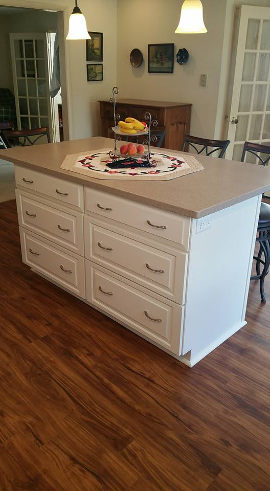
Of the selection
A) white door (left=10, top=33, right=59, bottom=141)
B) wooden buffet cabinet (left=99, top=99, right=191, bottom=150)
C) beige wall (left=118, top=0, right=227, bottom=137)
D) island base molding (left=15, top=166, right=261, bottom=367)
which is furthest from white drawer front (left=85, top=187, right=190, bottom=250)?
white door (left=10, top=33, right=59, bottom=141)

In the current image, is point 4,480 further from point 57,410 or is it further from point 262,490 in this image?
point 262,490

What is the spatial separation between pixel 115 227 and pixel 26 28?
6.57 m

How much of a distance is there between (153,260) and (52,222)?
2.82 ft

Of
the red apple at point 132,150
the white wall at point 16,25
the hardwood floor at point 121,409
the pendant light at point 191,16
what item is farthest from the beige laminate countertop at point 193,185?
the white wall at point 16,25

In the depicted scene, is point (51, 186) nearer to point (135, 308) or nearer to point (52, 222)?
point (52, 222)

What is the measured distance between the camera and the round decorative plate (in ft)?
16.3

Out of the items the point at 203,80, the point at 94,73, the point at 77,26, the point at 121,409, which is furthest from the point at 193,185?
the point at 94,73

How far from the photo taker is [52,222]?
97.6 inches

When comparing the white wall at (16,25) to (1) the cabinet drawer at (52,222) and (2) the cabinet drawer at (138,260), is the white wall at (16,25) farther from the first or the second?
(2) the cabinet drawer at (138,260)

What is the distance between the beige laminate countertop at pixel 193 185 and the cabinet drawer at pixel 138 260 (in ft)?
0.76

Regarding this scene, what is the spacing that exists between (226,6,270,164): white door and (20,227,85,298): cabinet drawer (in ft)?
9.03

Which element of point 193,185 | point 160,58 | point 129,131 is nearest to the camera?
point 193,185

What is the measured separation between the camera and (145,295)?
203 centimetres

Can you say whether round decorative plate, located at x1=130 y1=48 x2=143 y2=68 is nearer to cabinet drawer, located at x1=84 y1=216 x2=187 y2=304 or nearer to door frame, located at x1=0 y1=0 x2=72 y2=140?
door frame, located at x1=0 y1=0 x2=72 y2=140
